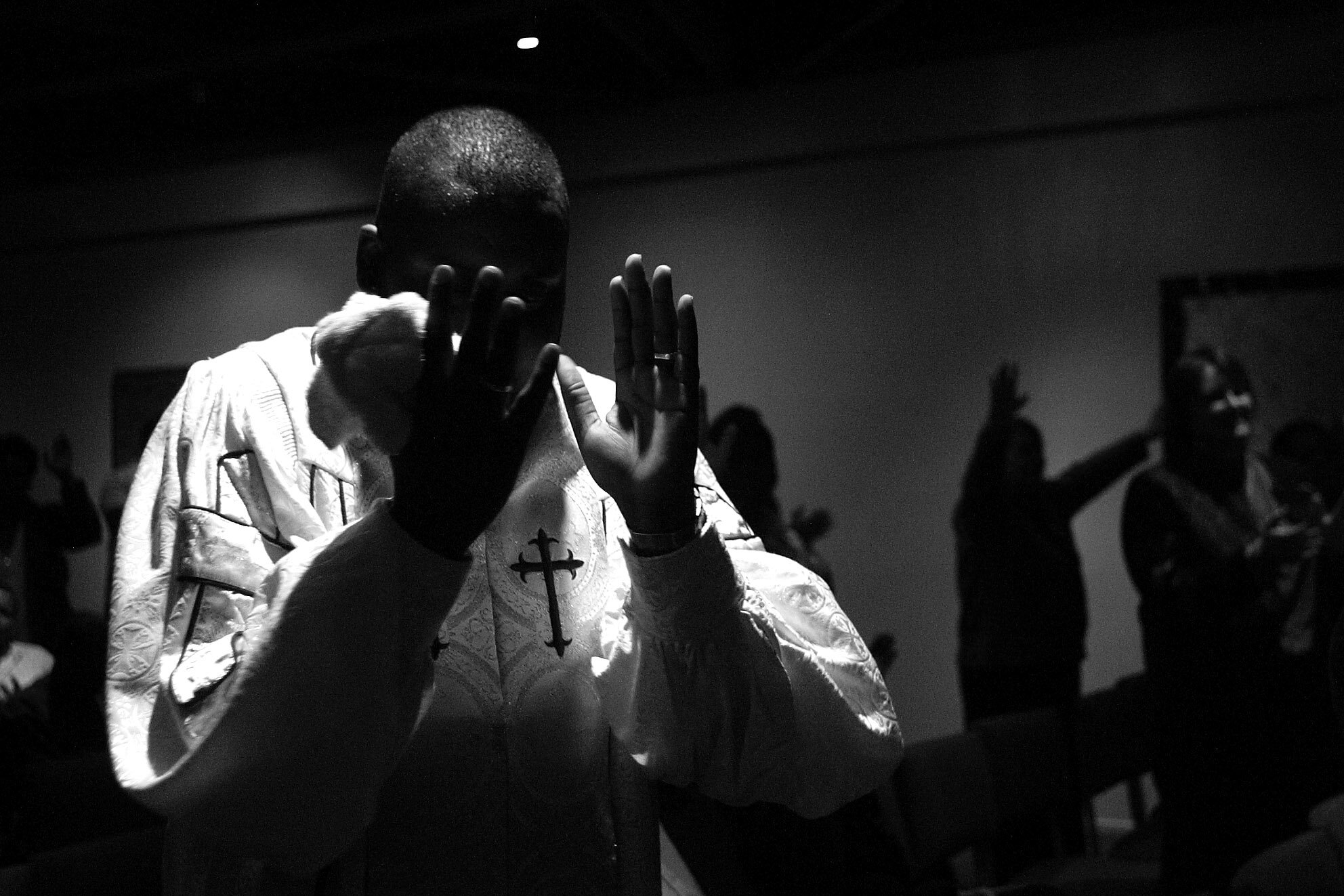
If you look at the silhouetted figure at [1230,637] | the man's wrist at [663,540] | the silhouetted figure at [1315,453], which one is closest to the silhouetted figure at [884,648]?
the silhouetted figure at [1230,637]

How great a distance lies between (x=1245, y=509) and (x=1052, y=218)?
2.90ft

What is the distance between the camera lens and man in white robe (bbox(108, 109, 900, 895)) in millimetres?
795

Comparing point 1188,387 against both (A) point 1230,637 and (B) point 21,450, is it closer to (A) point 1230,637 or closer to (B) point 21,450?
(A) point 1230,637

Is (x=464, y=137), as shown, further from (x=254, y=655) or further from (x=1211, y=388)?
(x=1211, y=388)

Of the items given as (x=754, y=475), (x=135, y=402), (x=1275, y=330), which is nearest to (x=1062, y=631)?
(x=1275, y=330)

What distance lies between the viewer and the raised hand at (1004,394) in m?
3.00

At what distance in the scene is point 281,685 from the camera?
0.80 m

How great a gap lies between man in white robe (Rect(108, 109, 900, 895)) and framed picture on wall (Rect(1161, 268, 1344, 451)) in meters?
2.23

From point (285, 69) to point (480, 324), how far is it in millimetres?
1026

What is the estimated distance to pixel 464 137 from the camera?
3.26ft

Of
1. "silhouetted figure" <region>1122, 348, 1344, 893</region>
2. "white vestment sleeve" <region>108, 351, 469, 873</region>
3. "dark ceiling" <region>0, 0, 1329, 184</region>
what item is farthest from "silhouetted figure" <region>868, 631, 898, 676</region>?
"white vestment sleeve" <region>108, 351, 469, 873</region>

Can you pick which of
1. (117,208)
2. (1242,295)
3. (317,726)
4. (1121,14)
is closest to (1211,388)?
(1242,295)

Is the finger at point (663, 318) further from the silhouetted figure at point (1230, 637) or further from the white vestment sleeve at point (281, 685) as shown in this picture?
the silhouetted figure at point (1230, 637)

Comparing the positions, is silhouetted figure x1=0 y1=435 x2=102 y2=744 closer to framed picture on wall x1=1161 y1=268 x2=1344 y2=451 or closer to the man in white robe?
the man in white robe
